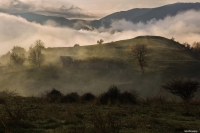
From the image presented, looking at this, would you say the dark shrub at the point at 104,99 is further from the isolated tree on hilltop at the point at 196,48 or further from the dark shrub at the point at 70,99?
the isolated tree on hilltop at the point at 196,48

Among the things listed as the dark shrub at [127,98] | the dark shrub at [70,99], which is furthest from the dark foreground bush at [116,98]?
the dark shrub at [70,99]

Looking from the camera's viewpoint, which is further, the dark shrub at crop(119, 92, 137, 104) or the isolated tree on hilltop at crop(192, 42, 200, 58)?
the isolated tree on hilltop at crop(192, 42, 200, 58)

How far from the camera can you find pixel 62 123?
15.6 metres

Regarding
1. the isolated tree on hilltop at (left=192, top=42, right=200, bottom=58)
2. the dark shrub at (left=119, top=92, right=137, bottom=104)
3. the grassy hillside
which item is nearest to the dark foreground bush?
the dark shrub at (left=119, top=92, right=137, bottom=104)

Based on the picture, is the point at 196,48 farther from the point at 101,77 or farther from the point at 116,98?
the point at 116,98

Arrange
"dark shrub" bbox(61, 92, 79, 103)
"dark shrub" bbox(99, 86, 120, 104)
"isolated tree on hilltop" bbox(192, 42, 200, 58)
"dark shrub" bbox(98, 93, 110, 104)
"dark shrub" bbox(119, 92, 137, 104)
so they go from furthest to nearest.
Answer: "isolated tree on hilltop" bbox(192, 42, 200, 58)
"dark shrub" bbox(61, 92, 79, 103)
"dark shrub" bbox(119, 92, 137, 104)
"dark shrub" bbox(98, 93, 110, 104)
"dark shrub" bbox(99, 86, 120, 104)

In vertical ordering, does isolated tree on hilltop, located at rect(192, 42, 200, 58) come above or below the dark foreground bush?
above

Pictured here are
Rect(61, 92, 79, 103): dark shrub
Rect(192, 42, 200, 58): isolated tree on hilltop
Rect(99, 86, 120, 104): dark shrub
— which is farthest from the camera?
Rect(192, 42, 200, 58): isolated tree on hilltop

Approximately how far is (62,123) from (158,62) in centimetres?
10712

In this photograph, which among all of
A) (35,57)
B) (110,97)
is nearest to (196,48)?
(35,57)

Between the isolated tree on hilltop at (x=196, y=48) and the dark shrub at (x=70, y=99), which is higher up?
the isolated tree on hilltop at (x=196, y=48)

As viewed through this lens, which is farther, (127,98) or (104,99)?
(127,98)

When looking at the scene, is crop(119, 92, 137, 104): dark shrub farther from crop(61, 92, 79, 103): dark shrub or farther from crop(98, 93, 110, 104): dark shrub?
crop(61, 92, 79, 103): dark shrub

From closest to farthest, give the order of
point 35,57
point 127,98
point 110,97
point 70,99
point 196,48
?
point 127,98 < point 110,97 < point 70,99 < point 35,57 < point 196,48
